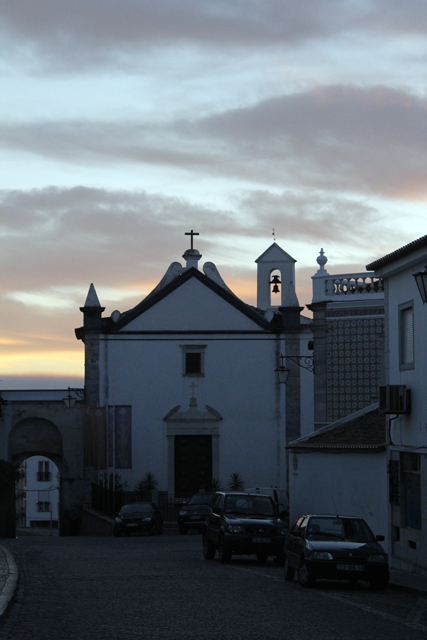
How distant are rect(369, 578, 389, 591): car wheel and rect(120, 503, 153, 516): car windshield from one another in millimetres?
19310

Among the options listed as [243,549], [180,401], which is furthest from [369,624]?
[180,401]

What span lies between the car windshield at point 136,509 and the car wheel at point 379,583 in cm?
1931

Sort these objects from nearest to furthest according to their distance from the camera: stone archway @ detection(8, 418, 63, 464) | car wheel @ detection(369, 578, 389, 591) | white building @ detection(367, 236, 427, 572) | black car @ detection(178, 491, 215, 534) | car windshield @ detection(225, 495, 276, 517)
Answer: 1. car wheel @ detection(369, 578, 389, 591)
2. white building @ detection(367, 236, 427, 572)
3. car windshield @ detection(225, 495, 276, 517)
4. black car @ detection(178, 491, 215, 534)
5. stone archway @ detection(8, 418, 63, 464)

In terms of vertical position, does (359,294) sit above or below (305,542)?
above

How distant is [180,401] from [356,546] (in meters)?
28.7

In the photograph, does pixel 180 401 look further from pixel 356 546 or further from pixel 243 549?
pixel 356 546

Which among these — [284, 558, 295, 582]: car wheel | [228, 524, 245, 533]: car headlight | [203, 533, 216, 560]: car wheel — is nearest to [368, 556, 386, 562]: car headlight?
[284, 558, 295, 582]: car wheel

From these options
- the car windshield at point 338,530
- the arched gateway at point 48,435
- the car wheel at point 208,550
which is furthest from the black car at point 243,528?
the arched gateway at point 48,435

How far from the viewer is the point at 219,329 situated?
45.2 meters

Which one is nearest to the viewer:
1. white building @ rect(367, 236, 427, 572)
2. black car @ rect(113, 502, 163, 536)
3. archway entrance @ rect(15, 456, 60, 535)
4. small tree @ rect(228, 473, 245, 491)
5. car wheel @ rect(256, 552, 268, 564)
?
white building @ rect(367, 236, 427, 572)

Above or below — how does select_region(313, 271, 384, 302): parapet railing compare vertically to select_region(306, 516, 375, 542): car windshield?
above

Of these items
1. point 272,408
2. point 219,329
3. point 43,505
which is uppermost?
point 219,329

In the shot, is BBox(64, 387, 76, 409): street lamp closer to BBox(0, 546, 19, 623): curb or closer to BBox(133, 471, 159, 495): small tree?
BBox(133, 471, 159, 495): small tree

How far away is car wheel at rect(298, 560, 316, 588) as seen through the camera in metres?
15.9
